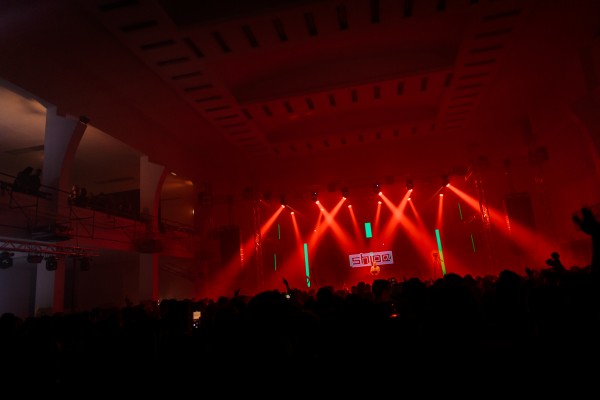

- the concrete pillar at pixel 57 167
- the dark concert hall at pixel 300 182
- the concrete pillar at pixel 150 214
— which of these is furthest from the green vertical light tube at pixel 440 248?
the concrete pillar at pixel 57 167

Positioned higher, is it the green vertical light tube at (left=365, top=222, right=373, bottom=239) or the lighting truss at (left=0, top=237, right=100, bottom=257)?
the green vertical light tube at (left=365, top=222, right=373, bottom=239)

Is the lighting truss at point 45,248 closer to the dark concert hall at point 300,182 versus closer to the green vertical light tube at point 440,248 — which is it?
the dark concert hall at point 300,182

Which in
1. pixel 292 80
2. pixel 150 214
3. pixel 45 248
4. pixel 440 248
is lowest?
pixel 440 248

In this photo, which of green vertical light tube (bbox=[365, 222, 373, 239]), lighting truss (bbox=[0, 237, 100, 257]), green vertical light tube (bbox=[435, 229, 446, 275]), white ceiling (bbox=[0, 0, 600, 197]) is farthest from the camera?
green vertical light tube (bbox=[365, 222, 373, 239])

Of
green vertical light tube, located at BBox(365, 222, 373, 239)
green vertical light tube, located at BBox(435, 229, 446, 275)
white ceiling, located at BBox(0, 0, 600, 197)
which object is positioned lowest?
green vertical light tube, located at BBox(435, 229, 446, 275)

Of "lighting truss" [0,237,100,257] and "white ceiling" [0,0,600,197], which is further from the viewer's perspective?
"lighting truss" [0,237,100,257]

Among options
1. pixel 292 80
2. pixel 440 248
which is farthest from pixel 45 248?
pixel 440 248

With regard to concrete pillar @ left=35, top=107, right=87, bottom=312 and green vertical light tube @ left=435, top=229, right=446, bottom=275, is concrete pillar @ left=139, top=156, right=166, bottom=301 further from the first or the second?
green vertical light tube @ left=435, top=229, right=446, bottom=275

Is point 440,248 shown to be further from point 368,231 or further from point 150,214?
point 150,214

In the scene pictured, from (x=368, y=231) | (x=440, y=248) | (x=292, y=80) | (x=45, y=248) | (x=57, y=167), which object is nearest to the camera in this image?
(x=45, y=248)

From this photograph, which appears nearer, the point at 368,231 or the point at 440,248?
the point at 440,248

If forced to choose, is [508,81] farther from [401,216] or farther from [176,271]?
[176,271]

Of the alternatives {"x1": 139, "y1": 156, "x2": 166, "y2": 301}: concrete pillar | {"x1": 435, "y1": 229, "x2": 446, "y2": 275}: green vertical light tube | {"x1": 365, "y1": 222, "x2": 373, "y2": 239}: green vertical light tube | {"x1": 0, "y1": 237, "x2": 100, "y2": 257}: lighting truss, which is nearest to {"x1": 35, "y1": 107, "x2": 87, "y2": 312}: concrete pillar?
{"x1": 0, "y1": 237, "x2": 100, "y2": 257}: lighting truss

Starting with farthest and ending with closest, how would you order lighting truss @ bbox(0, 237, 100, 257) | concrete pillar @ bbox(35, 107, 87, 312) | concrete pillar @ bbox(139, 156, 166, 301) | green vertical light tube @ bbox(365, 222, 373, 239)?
green vertical light tube @ bbox(365, 222, 373, 239)
concrete pillar @ bbox(139, 156, 166, 301)
concrete pillar @ bbox(35, 107, 87, 312)
lighting truss @ bbox(0, 237, 100, 257)
